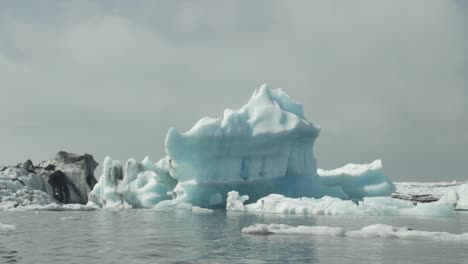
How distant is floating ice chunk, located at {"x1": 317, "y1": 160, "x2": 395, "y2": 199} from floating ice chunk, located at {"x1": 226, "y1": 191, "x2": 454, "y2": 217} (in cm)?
426

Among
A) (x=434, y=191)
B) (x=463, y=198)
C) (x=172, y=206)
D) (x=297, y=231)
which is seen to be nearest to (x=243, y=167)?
(x=172, y=206)

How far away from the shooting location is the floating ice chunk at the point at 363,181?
37.0 metres

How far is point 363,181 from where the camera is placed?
3806 cm

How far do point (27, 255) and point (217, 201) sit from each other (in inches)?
959

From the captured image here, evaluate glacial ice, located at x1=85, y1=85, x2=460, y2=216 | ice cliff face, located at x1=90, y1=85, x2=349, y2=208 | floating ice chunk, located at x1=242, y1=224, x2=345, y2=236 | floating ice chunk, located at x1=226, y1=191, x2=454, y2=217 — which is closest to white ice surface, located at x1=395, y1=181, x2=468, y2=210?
glacial ice, located at x1=85, y1=85, x2=460, y2=216

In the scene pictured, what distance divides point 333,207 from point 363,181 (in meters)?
9.53

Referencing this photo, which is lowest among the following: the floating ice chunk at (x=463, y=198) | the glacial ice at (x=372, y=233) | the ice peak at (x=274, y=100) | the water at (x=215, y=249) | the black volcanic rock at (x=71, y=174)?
the water at (x=215, y=249)

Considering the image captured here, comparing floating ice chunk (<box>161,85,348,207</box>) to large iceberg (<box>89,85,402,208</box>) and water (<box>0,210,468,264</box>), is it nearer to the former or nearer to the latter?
large iceberg (<box>89,85,402,208</box>)

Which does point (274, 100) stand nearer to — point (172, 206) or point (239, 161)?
point (239, 161)

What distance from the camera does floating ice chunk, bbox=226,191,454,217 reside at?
96.1 ft

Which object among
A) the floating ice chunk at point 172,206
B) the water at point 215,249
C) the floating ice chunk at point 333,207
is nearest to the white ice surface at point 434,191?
the floating ice chunk at point 333,207

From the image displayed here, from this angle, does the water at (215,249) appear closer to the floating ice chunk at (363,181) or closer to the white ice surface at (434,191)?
the floating ice chunk at (363,181)

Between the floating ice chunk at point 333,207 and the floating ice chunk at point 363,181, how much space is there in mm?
4262

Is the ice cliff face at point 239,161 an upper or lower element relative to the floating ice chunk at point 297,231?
upper
